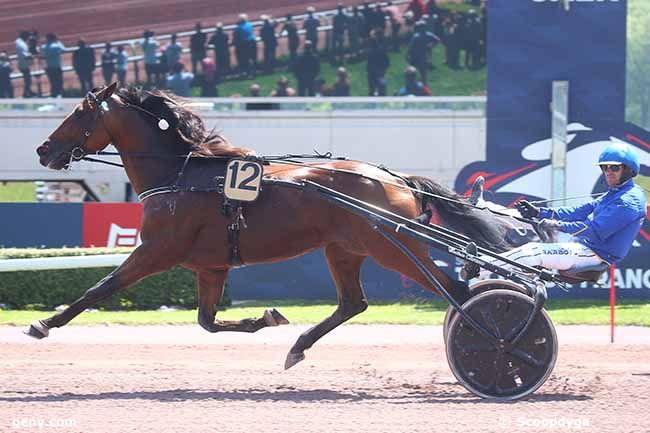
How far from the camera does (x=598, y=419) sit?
606 cm

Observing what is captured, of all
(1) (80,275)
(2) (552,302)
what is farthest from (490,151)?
(1) (80,275)

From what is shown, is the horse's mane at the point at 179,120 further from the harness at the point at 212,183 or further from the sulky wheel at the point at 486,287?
the sulky wheel at the point at 486,287

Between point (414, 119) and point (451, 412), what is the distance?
10894mm

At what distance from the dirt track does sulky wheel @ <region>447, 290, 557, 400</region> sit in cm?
14

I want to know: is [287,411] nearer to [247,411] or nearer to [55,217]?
→ [247,411]

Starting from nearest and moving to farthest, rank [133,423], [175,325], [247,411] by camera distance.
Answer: [133,423]
[247,411]
[175,325]

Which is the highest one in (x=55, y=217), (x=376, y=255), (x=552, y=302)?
(x=376, y=255)

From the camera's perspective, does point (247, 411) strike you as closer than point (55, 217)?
Yes

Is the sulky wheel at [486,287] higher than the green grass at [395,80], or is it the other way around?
the green grass at [395,80]

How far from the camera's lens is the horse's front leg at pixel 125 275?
6.96 m

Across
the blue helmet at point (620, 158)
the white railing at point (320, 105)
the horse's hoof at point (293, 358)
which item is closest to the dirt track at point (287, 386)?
the horse's hoof at point (293, 358)

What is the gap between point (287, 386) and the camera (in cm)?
721

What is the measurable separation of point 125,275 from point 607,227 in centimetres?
320

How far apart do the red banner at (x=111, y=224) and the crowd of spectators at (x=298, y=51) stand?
189 inches
